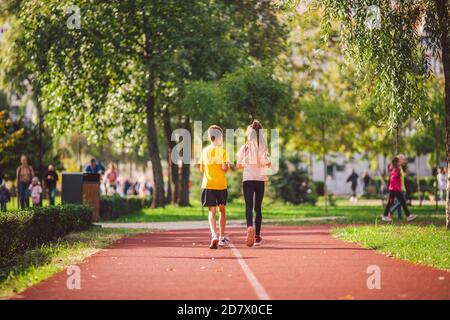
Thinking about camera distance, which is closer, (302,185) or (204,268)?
(204,268)

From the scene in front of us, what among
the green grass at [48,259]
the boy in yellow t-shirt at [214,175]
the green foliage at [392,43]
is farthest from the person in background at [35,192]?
the boy in yellow t-shirt at [214,175]

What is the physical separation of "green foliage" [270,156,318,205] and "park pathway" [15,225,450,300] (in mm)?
24998

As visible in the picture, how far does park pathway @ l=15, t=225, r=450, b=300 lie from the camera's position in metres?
8.98

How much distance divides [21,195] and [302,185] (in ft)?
57.7

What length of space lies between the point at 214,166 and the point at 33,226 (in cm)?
339

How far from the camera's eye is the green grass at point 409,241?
40.7ft

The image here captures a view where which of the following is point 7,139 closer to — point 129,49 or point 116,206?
point 129,49

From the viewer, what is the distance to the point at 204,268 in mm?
11414

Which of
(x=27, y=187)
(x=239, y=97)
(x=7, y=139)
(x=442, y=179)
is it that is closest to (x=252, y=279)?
(x=239, y=97)

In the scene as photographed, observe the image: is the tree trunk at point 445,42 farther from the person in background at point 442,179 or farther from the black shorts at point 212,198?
the person in background at point 442,179

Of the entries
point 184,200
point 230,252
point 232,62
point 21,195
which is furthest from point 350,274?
point 184,200
